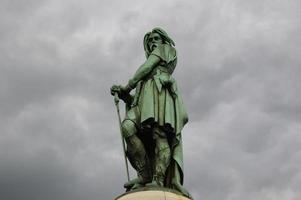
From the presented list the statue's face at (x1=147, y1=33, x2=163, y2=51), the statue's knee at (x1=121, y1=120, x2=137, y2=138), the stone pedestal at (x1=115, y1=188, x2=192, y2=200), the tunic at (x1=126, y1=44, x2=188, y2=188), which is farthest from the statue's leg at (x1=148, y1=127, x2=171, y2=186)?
the statue's face at (x1=147, y1=33, x2=163, y2=51)

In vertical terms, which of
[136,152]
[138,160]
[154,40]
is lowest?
[138,160]

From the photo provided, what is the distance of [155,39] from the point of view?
18406 mm

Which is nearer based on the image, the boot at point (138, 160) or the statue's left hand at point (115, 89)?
the boot at point (138, 160)

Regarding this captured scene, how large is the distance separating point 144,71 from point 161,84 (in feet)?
2.05

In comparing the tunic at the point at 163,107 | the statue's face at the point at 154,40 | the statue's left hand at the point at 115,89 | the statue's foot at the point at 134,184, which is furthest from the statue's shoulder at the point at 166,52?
the statue's foot at the point at 134,184

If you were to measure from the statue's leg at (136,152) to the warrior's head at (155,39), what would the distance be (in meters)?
2.67

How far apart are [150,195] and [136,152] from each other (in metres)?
2.10

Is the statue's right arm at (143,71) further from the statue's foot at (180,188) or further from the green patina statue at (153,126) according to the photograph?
the statue's foot at (180,188)

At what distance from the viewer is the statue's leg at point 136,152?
1648 cm

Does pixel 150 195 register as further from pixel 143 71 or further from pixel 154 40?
pixel 154 40

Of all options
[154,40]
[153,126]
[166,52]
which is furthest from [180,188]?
[154,40]

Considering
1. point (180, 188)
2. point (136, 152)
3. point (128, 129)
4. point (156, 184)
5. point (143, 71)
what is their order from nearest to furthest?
point (156, 184) < point (180, 188) < point (128, 129) < point (136, 152) < point (143, 71)

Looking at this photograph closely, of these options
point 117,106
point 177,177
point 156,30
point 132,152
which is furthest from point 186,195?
point 156,30

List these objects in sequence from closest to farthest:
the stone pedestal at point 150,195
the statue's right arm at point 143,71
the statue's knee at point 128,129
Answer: the stone pedestal at point 150,195, the statue's knee at point 128,129, the statue's right arm at point 143,71
